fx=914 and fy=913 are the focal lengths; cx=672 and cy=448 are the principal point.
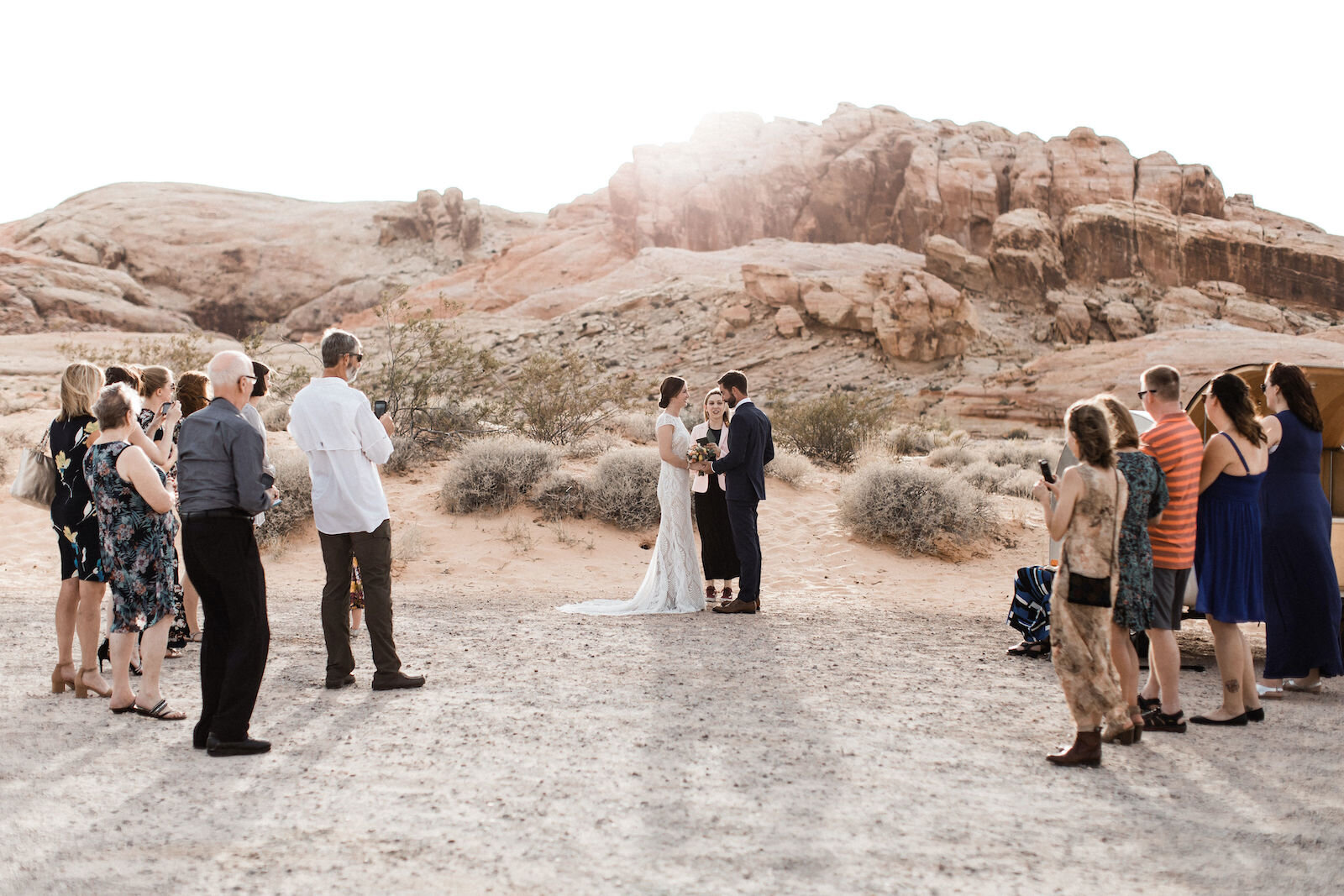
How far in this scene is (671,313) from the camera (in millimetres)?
42156

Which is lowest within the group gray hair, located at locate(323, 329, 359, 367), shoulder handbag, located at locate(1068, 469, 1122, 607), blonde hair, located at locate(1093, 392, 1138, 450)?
shoulder handbag, located at locate(1068, 469, 1122, 607)

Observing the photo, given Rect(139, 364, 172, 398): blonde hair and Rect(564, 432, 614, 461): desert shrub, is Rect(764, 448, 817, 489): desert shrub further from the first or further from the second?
A: Rect(139, 364, 172, 398): blonde hair

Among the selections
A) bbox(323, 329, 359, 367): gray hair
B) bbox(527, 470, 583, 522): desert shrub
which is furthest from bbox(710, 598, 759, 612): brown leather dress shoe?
bbox(527, 470, 583, 522): desert shrub

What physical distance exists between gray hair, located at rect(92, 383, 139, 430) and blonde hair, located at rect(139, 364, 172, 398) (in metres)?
0.53

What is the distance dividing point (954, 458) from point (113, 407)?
53.0 feet

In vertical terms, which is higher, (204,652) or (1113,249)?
(1113,249)

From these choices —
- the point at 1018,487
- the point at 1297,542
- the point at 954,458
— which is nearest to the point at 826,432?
the point at 954,458

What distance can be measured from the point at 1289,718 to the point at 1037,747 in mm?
1705

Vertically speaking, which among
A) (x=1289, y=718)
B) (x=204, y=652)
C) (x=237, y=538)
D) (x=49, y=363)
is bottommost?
(x=1289, y=718)

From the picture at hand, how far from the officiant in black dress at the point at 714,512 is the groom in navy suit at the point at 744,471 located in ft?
0.70

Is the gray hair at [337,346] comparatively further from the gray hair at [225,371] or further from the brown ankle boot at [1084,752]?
the brown ankle boot at [1084,752]

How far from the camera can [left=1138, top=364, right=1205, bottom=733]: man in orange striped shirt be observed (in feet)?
15.5

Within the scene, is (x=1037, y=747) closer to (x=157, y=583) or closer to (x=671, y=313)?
(x=157, y=583)

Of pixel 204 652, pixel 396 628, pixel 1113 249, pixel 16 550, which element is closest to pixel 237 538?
pixel 204 652
